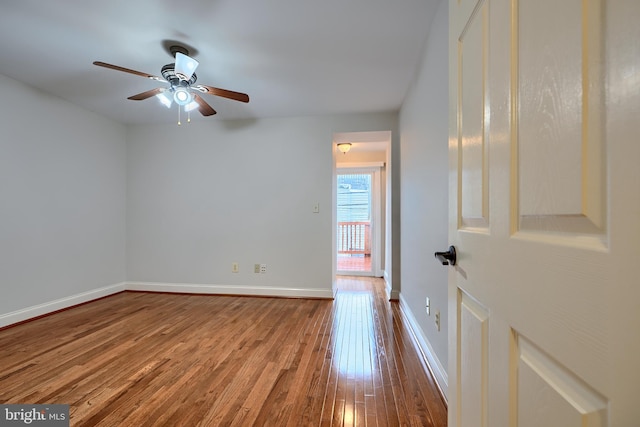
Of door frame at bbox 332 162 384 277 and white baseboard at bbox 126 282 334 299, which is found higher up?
door frame at bbox 332 162 384 277

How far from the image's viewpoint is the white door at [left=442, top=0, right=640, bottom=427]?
0.99 feet

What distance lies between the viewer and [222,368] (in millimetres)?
1635

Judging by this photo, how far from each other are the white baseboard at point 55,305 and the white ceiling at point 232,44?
2166 mm

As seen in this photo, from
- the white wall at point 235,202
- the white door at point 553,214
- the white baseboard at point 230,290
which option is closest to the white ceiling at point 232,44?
the white wall at point 235,202

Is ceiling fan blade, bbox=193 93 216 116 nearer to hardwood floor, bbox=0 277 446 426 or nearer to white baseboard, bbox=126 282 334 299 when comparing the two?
hardwood floor, bbox=0 277 446 426

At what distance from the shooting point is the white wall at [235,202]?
3145 mm

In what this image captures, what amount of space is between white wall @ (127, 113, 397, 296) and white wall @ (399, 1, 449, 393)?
1.06 meters

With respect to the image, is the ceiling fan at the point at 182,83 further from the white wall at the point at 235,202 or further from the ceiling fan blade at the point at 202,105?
the white wall at the point at 235,202

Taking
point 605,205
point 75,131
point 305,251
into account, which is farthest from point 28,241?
point 605,205

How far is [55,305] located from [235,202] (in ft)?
6.88

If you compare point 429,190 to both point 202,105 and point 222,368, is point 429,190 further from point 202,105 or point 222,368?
point 202,105

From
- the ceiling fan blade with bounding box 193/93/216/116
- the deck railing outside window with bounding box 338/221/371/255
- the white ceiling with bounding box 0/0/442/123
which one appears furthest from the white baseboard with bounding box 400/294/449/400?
the deck railing outside window with bounding box 338/221/371/255

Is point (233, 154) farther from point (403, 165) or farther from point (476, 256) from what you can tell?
point (476, 256)

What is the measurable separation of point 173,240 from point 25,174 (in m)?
1.49
